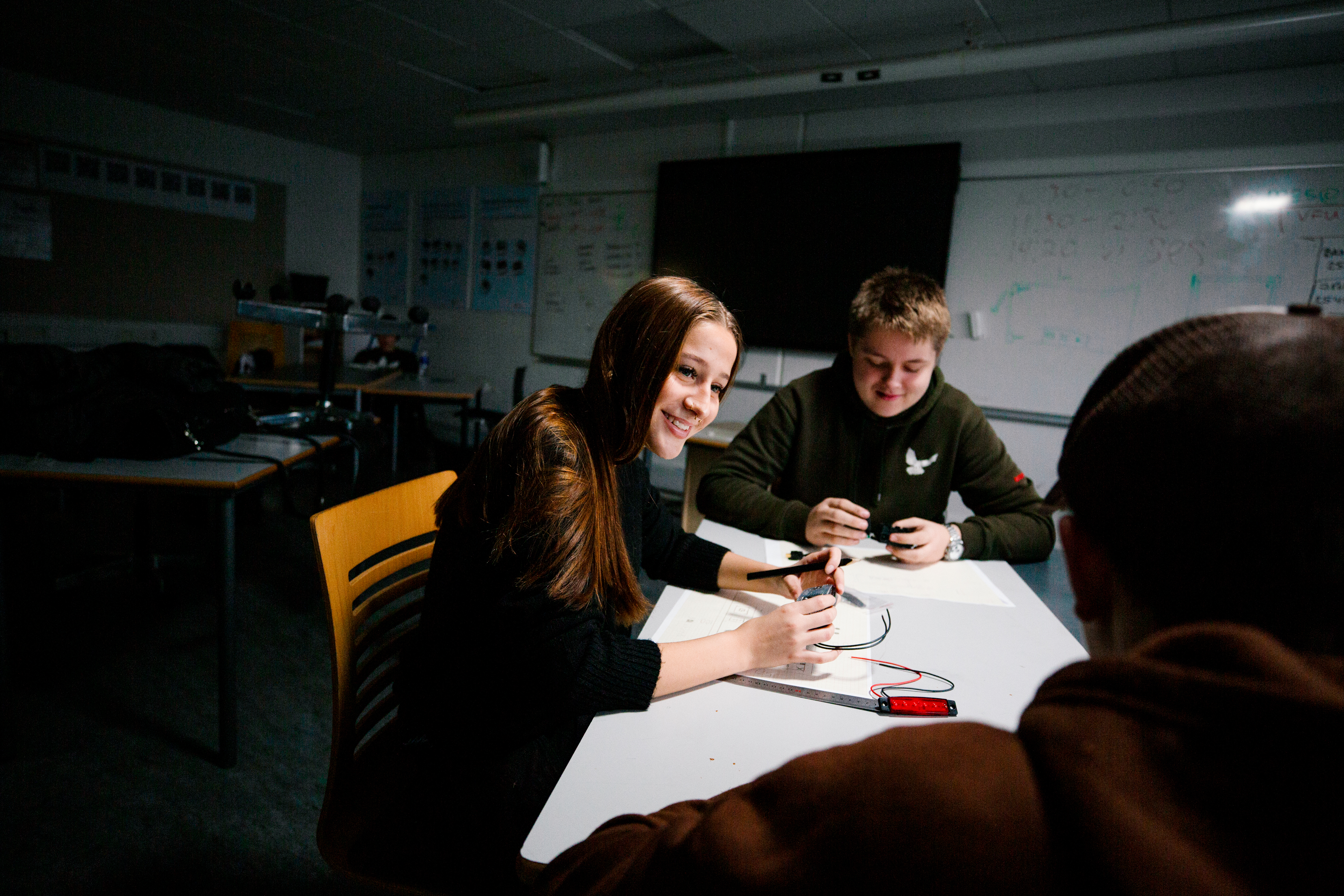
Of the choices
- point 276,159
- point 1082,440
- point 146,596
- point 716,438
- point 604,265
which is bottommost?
point 146,596

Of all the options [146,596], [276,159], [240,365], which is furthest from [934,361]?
[276,159]

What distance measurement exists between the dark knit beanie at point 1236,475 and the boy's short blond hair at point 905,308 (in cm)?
124

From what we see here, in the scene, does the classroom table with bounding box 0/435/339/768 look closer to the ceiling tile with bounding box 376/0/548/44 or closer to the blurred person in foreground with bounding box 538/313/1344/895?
the blurred person in foreground with bounding box 538/313/1344/895

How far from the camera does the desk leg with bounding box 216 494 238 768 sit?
168 centimetres

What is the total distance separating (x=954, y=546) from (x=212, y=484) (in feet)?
5.62

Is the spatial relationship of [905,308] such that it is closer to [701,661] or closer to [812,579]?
[812,579]

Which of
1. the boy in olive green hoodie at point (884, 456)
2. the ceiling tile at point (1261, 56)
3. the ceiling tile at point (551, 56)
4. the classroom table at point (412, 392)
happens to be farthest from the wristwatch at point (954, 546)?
the ceiling tile at point (551, 56)

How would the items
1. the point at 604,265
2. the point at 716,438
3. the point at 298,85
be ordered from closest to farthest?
the point at 716,438, the point at 298,85, the point at 604,265

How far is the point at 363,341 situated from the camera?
18.1 ft

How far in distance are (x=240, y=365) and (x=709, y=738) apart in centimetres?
462

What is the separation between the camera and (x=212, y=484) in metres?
1.63

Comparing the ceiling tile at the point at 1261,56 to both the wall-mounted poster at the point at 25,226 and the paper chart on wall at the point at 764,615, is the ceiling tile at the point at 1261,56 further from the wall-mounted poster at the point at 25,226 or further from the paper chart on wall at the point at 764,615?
the wall-mounted poster at the point at 25,226

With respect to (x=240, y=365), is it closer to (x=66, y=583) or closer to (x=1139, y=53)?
(x=66, y=583)

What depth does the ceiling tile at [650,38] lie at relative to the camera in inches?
122
